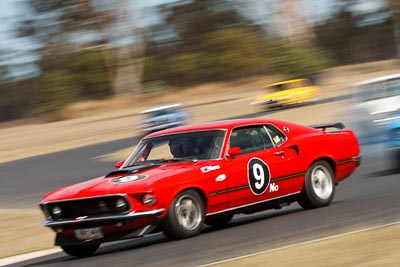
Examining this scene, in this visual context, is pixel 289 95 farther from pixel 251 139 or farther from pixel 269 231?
pixel 269 231

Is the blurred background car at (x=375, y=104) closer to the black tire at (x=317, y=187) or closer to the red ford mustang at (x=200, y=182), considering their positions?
the black tire at (x=317, y=187)

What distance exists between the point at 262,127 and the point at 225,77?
185 ft

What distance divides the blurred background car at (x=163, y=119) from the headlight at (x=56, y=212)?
78.1 feet

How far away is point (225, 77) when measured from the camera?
67062 millimetres

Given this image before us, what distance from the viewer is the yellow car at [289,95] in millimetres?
39438

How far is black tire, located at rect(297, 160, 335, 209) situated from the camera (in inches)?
430

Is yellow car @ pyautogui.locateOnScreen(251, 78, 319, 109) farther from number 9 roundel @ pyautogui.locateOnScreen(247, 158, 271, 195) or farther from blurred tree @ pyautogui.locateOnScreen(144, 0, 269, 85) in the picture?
number 9 roundel @ pyautogui.locateOnScreen(247, 158, 271, 195)

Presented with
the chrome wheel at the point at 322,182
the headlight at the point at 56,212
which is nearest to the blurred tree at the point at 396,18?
the chrome wheel at the point at 322,182

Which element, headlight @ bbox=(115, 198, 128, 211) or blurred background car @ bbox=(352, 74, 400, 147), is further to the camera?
blurred background car @ bbox=(352, 74, 400, 147)

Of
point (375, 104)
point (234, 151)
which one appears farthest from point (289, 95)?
point (234, 151)

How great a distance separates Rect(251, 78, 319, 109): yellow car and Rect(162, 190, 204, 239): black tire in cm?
2995

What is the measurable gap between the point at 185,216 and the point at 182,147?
3.55 feet

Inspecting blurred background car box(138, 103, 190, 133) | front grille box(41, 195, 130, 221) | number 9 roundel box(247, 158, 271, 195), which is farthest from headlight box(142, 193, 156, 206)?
blurred background car box(138, 103, 190, 133)

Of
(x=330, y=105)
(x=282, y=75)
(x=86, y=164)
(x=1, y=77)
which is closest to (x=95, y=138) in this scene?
(x=330, y=105)
